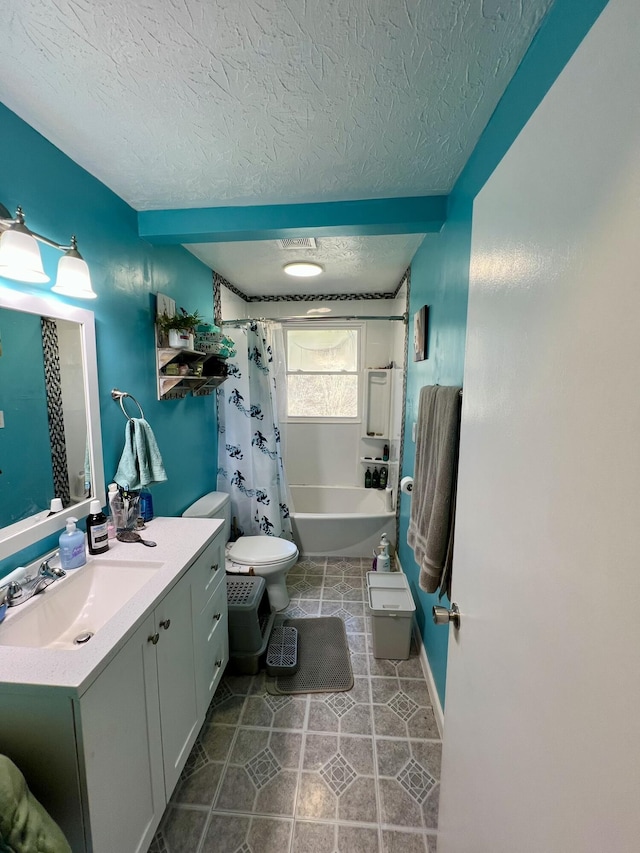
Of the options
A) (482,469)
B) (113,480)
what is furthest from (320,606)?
(482,469)

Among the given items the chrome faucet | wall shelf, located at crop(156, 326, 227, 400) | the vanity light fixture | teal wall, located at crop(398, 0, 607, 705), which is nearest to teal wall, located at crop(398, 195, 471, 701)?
teal wall, located at crop(398, 0, 607, 705)

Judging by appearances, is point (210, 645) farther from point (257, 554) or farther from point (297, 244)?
point (297, 244)

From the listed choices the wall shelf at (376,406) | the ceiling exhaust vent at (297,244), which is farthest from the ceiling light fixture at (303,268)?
the wall shelf at (376,406)

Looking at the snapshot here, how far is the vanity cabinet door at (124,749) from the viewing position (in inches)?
31.1

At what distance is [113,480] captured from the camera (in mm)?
1488

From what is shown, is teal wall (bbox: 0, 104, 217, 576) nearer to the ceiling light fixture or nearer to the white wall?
the ceiling light fixture

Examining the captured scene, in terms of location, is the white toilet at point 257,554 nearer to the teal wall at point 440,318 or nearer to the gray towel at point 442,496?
the teal wall at point 440,318

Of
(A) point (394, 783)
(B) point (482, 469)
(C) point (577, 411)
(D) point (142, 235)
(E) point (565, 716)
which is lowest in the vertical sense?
(A) point (394, 783)

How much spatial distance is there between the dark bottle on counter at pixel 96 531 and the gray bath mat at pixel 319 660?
1.13 meters

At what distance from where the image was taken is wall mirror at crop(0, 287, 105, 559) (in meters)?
1.06

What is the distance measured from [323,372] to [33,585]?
2.86 metres

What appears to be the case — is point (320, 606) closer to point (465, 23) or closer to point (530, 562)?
point (530, 562)

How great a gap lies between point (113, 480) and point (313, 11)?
1.63 m

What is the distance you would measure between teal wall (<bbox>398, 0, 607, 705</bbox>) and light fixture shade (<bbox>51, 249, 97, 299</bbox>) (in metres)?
1.36
